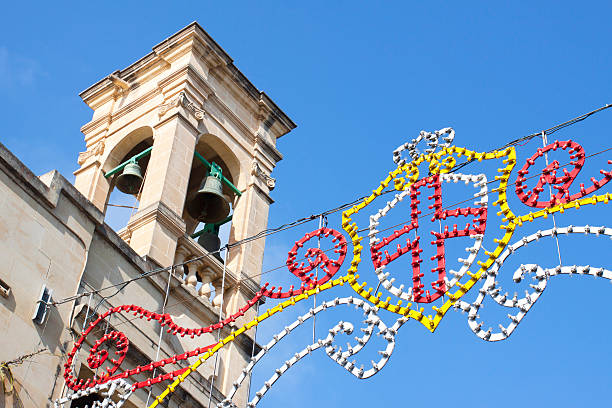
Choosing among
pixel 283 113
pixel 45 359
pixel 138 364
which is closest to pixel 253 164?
pixel 283 113

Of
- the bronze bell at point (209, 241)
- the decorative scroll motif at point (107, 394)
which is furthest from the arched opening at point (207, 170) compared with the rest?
the decorative scroll motif at point (107, 394)

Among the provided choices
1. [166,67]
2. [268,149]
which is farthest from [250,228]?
[166,67]

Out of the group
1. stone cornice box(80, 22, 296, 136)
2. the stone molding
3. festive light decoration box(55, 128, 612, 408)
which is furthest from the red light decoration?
stone cornice box(80, 22, 296, 136)

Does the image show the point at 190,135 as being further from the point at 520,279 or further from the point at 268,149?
the point at 520,279

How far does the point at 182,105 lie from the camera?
62.6 feet

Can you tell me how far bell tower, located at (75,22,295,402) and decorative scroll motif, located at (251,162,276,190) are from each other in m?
0.02

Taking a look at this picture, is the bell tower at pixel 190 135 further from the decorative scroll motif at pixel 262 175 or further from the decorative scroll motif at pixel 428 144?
the decorative scroll motif at pixel 428 144

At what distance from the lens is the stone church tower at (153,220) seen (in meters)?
13.8

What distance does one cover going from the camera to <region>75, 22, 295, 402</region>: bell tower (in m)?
18.1

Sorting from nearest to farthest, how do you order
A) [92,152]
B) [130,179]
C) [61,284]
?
1. [61,284]
2. [130,179]
3. [92,152]

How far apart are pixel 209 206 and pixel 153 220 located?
7.99 ft

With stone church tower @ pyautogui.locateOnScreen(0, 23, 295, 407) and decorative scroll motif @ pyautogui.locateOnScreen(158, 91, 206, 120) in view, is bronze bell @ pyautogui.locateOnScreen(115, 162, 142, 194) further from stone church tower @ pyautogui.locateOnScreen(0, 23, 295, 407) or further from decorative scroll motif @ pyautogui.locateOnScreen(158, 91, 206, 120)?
decorative scroll motif @ pyautogui.locateOnScreen(158, 91, 206, 120)

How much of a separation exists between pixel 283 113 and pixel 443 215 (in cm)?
994

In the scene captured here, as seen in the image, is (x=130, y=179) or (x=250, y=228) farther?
(x=130, y=179)
